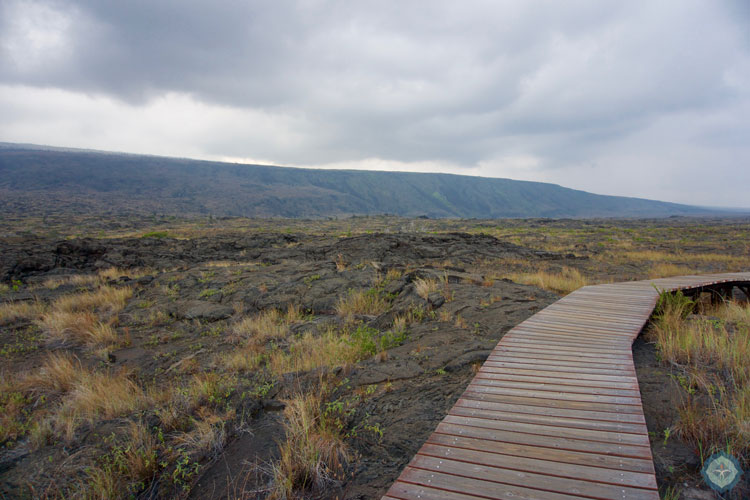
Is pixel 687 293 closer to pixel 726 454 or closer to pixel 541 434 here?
pixel 726 454

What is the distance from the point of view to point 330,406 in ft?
13.5

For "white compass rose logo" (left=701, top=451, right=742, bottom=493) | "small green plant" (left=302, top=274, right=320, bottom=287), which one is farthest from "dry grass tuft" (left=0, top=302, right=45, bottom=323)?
"white compass rose logo" (left=701, top=451, right=742, bottom=493)

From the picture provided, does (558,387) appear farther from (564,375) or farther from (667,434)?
(667,434)

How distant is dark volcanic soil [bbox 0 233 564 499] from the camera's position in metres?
3.55

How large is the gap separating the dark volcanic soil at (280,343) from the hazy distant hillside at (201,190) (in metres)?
70.1

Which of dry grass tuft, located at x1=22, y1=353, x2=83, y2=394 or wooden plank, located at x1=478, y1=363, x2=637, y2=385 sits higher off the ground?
wooden plank, located at x1=478, y1=363, x2=637, y2=385

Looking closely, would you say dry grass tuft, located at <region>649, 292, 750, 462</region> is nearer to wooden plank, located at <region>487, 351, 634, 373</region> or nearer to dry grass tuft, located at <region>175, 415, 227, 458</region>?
wooden plank, located at <region>487, 351, 634, 373</region>

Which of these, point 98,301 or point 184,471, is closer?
point 184,471

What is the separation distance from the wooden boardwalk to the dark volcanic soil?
0.61m

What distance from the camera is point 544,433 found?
2.93 m

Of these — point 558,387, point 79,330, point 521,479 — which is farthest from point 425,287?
point 79,330

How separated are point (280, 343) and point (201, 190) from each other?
127 m

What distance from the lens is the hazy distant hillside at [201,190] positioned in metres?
93.2

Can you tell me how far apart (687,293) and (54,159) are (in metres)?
174
